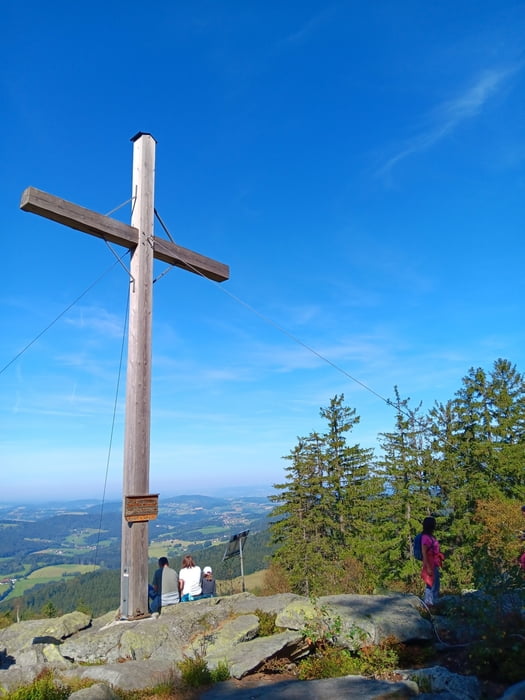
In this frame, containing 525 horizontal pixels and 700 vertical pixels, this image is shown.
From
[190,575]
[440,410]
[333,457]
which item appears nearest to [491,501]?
[440,410]

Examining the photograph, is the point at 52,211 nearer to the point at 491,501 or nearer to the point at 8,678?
the point at 8,678

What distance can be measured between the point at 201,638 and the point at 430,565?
3.53 meters

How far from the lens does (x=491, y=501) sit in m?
26.2

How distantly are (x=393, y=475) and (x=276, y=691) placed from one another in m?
28.8

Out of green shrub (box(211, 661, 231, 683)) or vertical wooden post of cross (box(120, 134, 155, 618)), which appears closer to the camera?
green shrub (box(211, 661, 231, 683))

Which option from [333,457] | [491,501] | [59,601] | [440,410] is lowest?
[59,601]

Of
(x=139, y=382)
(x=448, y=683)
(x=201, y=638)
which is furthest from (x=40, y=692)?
(x=139, y=382)

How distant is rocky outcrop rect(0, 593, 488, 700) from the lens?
15.5 feet

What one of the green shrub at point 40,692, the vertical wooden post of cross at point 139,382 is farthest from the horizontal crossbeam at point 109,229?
the green shrub at point 40,692

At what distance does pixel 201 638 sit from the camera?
5.92 metres

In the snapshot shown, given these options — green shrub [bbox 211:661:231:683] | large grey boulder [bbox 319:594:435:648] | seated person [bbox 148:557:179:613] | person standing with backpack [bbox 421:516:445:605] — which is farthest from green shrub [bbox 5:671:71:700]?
person standing with backpack [bbox 421:516:445:605]

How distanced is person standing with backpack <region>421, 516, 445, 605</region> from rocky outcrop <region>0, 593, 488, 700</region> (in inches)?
19.5

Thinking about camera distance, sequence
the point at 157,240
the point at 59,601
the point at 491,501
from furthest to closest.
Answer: the point at 59,601, the point at 491,501, the point at 157,240

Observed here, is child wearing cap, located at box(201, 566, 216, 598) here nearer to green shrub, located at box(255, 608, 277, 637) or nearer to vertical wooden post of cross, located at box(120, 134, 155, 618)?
vertical wooden post of cross, located at box(120, 134, 155, 618)
